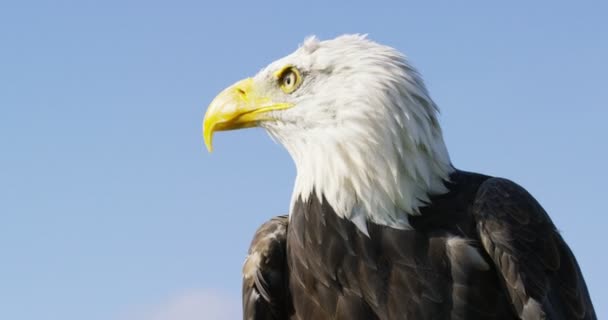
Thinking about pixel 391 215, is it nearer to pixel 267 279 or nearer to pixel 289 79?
pixel 267 279

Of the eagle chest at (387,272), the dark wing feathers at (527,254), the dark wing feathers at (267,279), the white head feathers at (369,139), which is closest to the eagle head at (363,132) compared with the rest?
the white head feathers at (369,139)

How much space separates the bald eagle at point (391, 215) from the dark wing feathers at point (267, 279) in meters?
0.12

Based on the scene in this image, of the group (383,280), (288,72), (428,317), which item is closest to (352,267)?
(383,280)

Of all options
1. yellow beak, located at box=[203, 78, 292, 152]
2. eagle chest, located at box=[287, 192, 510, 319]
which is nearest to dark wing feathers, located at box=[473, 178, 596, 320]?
eagle chest, located at box=[287, 192, 510, 319]

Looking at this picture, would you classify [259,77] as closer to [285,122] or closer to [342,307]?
[285,122]

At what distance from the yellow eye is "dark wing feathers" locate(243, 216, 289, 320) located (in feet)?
3.55

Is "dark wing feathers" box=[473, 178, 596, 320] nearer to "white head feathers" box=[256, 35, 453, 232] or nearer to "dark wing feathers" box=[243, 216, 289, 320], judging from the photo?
"white head feathers" box=[256, 35, 453, 232]

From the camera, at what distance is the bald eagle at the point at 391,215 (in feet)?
17.9

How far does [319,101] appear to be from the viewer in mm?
5879

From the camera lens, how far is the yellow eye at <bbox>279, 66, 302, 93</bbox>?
241 inches

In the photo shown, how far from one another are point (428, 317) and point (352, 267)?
0.59 m

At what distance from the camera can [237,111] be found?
626 cm

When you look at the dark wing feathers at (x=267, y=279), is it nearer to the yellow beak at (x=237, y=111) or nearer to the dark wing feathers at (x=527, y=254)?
the yellow beak at (x=237, y=111)

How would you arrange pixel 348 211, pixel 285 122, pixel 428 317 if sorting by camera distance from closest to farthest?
pixel 428 317, pixel 348 211, pixel 285 122
